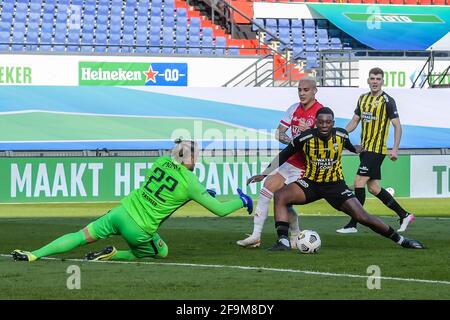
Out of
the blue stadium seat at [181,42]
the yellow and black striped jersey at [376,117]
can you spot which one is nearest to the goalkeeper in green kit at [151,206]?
the yellow and black striped jersey at [376,117]

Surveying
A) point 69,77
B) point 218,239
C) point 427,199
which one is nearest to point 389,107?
point 218,239

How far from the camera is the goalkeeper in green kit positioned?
39.9ft

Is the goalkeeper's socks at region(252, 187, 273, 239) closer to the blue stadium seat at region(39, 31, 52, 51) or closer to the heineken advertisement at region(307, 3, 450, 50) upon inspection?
the blue stadium seat at region(39, 31, 52, 51)

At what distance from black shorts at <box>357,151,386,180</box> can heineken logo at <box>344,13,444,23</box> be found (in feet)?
72.0

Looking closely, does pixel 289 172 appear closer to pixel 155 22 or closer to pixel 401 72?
pixel 401 72

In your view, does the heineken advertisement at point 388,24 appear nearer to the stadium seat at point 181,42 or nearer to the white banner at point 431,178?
the stadium seat at point 181,42

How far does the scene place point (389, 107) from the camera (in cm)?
1678

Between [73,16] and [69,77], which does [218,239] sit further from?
[73,16]

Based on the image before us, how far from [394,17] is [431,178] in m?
11.5

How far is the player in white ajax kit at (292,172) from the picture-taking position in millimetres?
14180

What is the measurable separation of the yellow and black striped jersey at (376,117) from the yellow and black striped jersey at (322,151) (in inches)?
122

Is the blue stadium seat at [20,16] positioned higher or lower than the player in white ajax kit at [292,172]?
higher

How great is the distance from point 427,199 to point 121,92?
26.7 ft

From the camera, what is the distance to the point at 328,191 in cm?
1366
